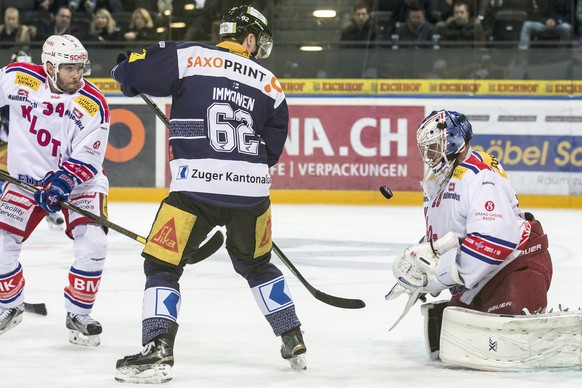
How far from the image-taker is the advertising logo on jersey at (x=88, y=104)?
4328mm

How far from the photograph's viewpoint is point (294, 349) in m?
3.79

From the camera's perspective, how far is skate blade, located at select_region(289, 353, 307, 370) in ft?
12.5

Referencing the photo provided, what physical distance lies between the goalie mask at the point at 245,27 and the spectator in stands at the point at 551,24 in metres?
6.42

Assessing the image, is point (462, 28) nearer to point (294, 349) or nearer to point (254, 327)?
point (254, 327)

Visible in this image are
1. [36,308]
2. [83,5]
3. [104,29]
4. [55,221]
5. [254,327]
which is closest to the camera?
[254,327]

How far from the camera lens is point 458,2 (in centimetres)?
1016

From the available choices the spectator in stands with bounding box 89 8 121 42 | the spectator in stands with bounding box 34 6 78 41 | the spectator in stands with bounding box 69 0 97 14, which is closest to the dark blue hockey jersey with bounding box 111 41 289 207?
the spectator in stands with bounding box 89 8 121 42

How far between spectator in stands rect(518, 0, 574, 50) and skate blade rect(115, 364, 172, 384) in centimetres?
699

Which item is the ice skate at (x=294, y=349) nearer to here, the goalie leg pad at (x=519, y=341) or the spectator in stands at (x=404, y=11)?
the goalie leg pad at (x=519, y=341)

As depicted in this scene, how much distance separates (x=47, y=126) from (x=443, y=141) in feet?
4.98

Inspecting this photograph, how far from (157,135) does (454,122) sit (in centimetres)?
631

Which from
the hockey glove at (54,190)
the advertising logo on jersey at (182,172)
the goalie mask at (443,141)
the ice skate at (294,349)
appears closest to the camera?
the advertising logo on jersey at (182,172)

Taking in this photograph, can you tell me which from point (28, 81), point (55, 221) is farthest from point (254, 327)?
point (55, 221)

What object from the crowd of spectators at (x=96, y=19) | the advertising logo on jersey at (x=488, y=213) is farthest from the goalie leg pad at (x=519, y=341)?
the crowd of spectators at (x=96, y=19)
